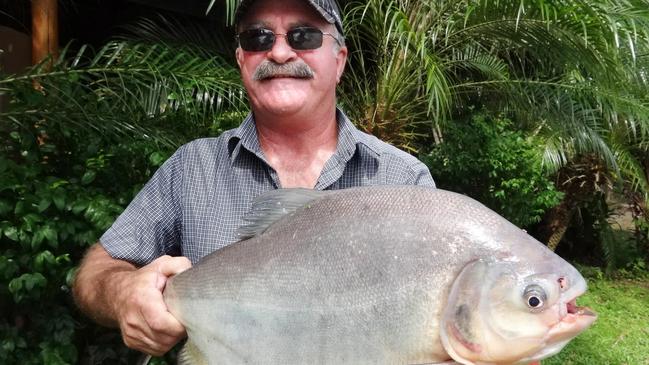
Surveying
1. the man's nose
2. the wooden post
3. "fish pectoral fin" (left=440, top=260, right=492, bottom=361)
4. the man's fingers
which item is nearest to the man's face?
the man's nose

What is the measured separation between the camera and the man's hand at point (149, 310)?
68.1 inches

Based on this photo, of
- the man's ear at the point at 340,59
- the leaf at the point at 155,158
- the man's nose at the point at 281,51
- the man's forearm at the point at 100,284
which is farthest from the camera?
the leaf at the point at 155,158

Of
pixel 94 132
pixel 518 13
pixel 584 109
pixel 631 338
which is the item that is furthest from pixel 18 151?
pixel 631 338

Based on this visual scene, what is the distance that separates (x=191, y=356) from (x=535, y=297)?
98cm

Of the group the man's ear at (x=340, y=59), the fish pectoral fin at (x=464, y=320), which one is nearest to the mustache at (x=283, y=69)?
the man's ear at (x=340, y=59)

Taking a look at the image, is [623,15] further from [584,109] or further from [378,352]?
[378,352]

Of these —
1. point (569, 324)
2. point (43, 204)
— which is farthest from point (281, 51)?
point (43, 204)

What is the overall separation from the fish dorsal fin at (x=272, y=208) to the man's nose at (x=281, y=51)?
596 mm

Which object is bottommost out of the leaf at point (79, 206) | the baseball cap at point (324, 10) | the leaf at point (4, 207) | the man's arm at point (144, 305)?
the leaf at point (79, 206)

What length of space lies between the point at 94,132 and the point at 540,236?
8240mm

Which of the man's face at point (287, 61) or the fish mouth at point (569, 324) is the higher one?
the man's face at point (287, 61)

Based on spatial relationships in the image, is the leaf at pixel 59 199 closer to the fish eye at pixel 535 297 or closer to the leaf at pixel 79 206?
the leaf at pixel 79 206

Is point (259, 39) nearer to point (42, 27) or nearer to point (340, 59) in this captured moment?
point (340, 59)

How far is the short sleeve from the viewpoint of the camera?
217 centimetres
